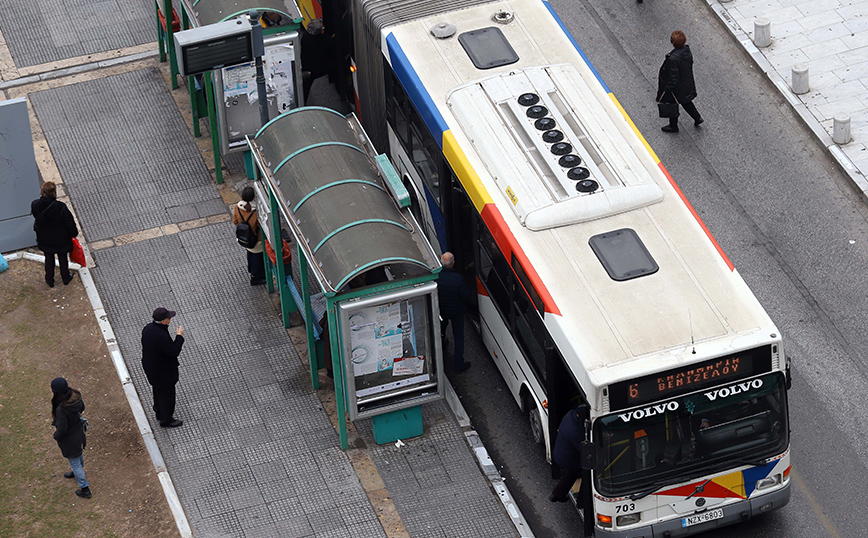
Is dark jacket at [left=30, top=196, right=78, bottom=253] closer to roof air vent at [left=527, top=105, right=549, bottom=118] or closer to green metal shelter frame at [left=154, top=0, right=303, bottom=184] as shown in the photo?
green metal shelter frame at [left=154, top=0, right=303, bottom=184]

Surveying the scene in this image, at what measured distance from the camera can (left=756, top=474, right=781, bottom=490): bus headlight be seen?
1385cm

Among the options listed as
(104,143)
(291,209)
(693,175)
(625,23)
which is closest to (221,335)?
(291,209)

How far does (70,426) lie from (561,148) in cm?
598

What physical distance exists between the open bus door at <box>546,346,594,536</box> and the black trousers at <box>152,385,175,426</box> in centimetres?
431

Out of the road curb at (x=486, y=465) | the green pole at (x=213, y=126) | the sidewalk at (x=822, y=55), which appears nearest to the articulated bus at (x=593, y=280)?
the road curb at (x=486, y=465)

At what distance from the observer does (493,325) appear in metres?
16.1

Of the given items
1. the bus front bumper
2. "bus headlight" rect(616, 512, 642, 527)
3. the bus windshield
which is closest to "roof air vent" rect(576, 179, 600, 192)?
the bus windshield

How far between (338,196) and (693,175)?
650 centimetres

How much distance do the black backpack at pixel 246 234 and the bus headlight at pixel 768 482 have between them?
22.7 feet

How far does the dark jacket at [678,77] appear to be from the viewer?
19.5 metres

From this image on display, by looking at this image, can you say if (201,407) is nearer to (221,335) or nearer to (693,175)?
(221,335)

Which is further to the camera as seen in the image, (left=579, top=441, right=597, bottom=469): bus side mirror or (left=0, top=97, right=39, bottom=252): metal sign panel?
(left=0, top=97, right=39, bottom=252): metal sign panel

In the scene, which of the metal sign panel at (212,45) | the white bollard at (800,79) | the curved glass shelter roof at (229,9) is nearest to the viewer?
the metal sign panel at (212,45)

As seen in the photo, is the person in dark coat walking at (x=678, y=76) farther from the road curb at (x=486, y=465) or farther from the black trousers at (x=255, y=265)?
the black trousers at (x=255, y=265)
